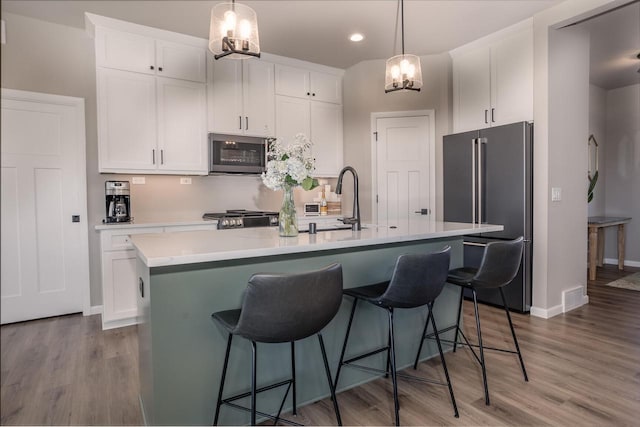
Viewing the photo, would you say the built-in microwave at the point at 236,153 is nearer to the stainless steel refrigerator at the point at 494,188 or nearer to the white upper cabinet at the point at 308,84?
the white upper cabinet at the point at 308,84

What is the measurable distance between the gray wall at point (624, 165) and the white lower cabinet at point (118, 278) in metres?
6.56

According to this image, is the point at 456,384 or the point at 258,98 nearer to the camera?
the point at 456,384

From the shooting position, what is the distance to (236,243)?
1.85 meters

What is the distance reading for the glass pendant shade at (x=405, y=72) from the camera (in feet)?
9.59

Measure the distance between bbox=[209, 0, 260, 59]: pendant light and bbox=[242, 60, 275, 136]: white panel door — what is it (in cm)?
194

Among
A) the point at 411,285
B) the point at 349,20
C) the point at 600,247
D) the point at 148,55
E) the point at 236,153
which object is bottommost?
the point at 600,247

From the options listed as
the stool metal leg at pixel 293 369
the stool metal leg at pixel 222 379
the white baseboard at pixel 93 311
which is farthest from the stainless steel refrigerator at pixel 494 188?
the white baseboard at pixel 93 311

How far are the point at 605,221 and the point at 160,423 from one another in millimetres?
5809

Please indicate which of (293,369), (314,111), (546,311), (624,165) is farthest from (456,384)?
(624,165)

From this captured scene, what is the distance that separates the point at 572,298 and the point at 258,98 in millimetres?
3801

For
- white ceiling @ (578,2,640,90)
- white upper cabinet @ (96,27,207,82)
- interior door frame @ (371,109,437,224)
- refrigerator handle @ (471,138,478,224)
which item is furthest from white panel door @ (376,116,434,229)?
white upper cabinet @ (96,27,207,82)

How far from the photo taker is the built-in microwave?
3.97 meters

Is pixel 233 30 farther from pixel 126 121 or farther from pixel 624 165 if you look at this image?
pixel 624 165

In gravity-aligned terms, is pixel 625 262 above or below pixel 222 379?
below
